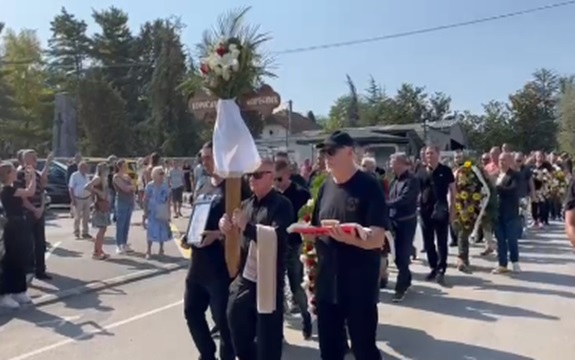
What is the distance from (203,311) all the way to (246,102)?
169cm

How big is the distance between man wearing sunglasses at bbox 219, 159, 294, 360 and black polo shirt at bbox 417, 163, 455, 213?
544 cm

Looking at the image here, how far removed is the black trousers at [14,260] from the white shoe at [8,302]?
0.20ft

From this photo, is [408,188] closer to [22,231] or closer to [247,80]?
[247,80]

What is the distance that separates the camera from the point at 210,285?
5.36m

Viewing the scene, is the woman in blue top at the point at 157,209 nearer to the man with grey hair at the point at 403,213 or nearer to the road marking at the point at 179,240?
the road marking at the point at 179,240

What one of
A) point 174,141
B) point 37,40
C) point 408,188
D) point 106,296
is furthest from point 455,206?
point 37,40

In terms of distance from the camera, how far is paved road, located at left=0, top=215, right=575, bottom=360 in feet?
21.8

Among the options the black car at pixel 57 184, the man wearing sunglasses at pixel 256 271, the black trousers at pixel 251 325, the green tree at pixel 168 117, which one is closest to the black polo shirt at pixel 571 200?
the man wearing sunglasses at pixel 256 271

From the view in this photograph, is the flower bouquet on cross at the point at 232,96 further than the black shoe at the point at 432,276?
No

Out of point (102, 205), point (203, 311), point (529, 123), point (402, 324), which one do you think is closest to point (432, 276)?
point (402, 324)

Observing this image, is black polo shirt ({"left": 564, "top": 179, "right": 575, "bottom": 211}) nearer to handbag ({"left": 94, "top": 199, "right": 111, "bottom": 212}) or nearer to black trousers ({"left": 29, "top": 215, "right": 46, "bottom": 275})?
black trousers ({"left": 29, "top": 215, "right": 46, "bottom": 275})

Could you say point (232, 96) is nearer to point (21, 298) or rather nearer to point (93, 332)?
point (93, 332)

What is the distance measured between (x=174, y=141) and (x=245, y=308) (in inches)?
1866

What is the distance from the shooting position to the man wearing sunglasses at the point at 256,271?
488 cm
